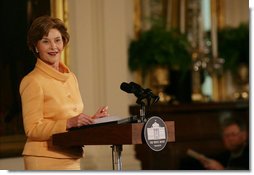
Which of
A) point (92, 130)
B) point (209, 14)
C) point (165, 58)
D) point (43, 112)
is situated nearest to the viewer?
point (92, 130)

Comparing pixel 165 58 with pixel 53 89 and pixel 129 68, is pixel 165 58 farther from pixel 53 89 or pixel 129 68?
pixel 53 89

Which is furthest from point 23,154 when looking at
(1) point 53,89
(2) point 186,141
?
(2) point 186,141

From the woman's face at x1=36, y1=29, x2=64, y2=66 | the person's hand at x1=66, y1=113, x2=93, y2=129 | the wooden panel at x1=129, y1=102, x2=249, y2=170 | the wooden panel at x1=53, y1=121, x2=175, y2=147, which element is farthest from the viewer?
the wooden panel at x1=129, y1=102, x2=249, y2=170

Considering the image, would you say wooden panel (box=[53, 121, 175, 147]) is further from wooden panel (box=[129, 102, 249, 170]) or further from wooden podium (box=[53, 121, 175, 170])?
wooden panel (box=[129, 102, 249, 170])

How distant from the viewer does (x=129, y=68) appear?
2475 mm

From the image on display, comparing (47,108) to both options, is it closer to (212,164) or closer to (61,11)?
(61,11)

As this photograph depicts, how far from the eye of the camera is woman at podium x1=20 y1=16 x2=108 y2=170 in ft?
7.39

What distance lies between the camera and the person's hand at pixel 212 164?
2.52m

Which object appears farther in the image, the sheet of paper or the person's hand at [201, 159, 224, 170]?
the person's hand at [201, 159, 224, 170]

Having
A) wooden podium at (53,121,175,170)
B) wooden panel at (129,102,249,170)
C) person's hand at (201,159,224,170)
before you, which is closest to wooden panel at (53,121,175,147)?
wooden podium at (53,121,175,170)

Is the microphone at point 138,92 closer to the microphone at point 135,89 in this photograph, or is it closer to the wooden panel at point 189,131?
the microphone at point 135,89

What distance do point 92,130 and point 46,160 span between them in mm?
258

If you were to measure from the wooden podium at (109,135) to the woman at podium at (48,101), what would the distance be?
0.23 feet

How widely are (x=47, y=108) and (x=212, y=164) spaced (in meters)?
0.66
